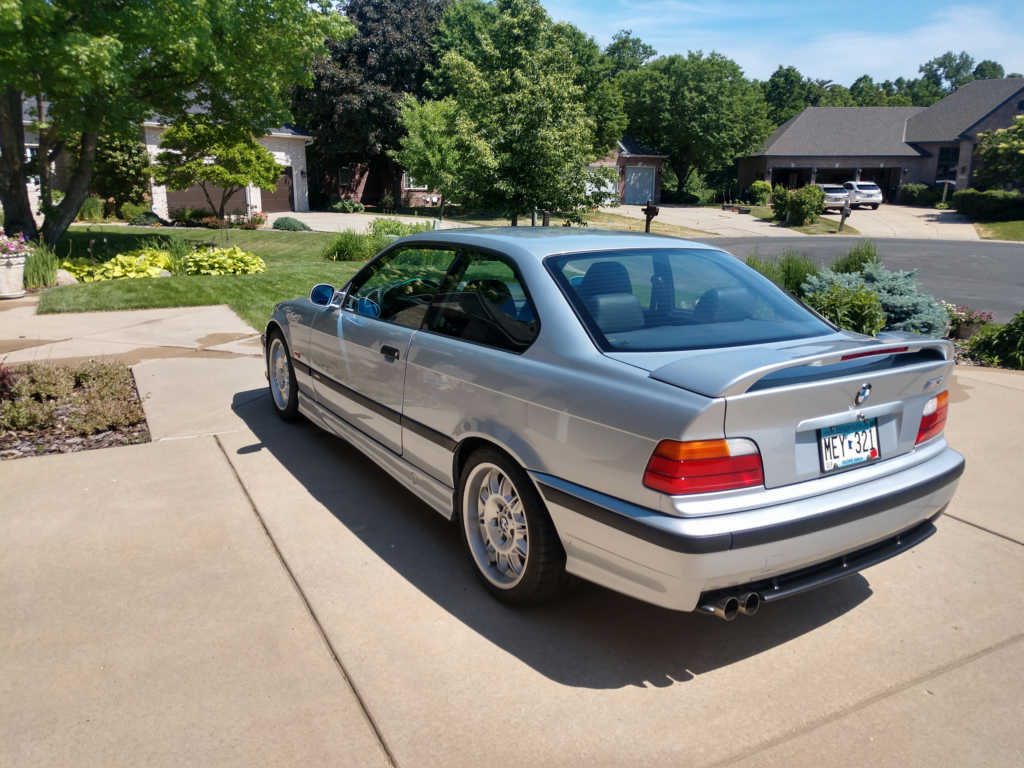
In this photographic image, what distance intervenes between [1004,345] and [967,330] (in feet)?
3.48

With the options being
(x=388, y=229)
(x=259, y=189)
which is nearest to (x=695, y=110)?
(x=259, y=189)

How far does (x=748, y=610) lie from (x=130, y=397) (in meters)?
5.58

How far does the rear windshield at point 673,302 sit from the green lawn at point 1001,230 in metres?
36.0

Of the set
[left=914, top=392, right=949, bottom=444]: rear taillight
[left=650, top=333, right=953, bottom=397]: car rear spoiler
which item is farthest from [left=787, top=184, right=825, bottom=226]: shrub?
[left=650, top=333, right=953, bottom=397]: car rear spoiler

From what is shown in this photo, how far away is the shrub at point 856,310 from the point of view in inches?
311

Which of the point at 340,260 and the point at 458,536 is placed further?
the point at 340,260

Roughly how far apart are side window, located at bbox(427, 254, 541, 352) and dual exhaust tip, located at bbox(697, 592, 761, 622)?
50.6 inches

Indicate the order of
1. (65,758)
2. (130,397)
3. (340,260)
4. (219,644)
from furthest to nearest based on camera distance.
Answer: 1. (340,260)
2. (130,397)
3. (219,644)
4. (65,758)

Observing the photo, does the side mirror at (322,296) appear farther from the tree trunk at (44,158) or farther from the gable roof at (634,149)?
the gable roof at (634,149)

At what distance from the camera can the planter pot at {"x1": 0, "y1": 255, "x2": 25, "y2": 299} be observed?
1144cm

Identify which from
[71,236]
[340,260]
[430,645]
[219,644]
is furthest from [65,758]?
[71,236]

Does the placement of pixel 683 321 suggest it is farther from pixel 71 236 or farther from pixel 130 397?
pixel 71 236

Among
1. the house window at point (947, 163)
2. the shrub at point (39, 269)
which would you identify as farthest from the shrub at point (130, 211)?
the house window at point (947, 163)

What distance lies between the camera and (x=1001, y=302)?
46.1ft
